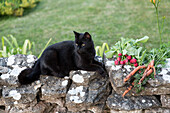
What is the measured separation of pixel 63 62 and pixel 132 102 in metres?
0.91

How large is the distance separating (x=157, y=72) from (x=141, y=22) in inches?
141

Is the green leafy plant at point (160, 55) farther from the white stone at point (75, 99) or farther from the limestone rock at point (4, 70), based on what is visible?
the limestone rock at point (4, 70)

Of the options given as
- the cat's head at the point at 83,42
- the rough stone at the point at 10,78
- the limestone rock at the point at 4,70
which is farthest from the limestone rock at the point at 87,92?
the limestone rock at the point at 4,70

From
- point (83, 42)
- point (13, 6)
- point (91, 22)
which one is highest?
point (13, 6)

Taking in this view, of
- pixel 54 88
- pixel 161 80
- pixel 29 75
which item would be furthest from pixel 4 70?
pixel 161 80

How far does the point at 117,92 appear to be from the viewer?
201 centimetres

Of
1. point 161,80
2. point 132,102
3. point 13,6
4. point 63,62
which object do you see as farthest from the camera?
point 13,6

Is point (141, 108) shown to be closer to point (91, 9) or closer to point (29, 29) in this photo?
point (29, 29)

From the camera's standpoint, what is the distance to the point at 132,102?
2004 millimetres

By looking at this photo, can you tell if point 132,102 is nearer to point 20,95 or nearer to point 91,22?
point 20,95

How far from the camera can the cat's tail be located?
7.07ft

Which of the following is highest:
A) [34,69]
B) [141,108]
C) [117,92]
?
[34,69]

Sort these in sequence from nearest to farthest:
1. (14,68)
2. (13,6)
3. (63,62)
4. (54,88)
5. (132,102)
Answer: (132,102) < (54,88) < (63,62) < (14,68) < (13,6)

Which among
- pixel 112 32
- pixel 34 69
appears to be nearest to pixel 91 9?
pixel 112 32
